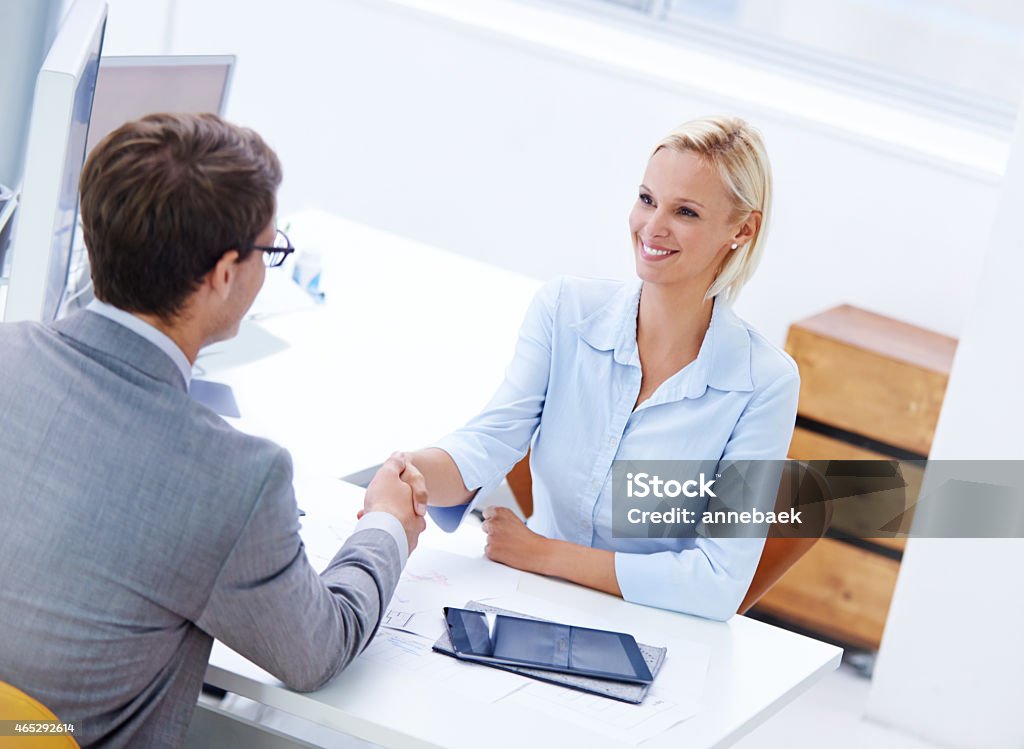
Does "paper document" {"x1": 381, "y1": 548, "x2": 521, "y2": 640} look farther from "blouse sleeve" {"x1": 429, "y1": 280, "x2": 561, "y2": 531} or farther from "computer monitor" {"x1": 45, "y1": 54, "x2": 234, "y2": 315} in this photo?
"computer monitor" {"x1": 45, "y1": 54, "x2": 234, "y2": 315}

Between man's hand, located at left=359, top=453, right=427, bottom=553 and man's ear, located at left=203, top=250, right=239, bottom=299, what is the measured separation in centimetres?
49

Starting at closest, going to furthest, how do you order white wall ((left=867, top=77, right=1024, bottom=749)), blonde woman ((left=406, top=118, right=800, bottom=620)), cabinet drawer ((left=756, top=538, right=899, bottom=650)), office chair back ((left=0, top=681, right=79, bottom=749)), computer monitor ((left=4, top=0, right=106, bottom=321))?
office chair back ((left=0, top=681, right=79, bottom=749)) < computer monitor ((left=4, top=0, right=106, bottom=321)) < blonde woman ((left=406, top=118, right=800, bottom=620)) < white wall ((left=867, top=77, right=1024, bottom=749)) < cabinet drawer ((left=756, top=538, right=899, bottom=650))

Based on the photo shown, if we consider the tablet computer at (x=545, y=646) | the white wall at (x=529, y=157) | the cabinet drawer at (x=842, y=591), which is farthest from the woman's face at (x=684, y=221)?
the white wall at (x=529, y=157)

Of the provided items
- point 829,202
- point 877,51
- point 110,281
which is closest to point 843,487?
point 829,202

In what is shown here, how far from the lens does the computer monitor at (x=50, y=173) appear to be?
5.50 ft

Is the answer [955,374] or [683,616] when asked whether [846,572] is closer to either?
[955,374]

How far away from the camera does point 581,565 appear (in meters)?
2.00

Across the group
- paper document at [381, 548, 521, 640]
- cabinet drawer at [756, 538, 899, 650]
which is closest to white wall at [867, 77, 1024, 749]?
cabinet drawer at [756, 538, 899, 650]

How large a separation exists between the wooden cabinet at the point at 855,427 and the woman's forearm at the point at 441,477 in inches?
72.3

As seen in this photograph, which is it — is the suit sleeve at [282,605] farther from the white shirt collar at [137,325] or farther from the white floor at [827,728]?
the white floor at [827,728]

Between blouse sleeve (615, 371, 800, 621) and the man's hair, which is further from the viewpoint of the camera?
blouse sleeve (615, 371, 800, 621)

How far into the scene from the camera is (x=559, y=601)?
1.93m

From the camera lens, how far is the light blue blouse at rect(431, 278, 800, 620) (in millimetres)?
1985

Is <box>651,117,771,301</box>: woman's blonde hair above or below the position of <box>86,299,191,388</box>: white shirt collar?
above
